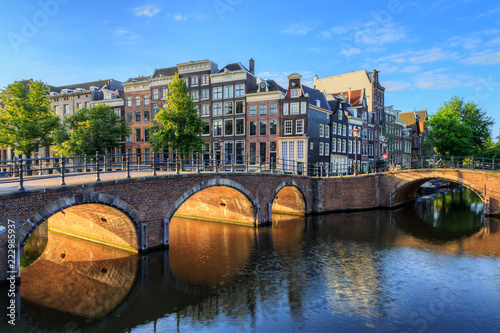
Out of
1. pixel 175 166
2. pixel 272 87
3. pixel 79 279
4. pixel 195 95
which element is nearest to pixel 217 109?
pixel 195 95

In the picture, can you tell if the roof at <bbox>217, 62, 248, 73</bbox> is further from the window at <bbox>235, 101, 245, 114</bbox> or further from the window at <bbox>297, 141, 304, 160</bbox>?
the window at <bbox>297, 141, 304, 160</bbox>

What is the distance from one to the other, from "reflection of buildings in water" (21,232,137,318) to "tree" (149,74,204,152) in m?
13.7

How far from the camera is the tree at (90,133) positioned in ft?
104

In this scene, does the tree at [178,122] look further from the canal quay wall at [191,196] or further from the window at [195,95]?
the window at [195,95]

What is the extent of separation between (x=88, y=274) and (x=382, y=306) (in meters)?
11.7

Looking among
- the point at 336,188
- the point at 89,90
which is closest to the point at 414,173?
the point at 336,188

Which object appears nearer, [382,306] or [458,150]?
[382,306]

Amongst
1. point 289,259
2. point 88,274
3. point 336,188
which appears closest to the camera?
point 88,274

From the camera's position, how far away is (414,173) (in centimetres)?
3055

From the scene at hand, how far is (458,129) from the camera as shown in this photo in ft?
144

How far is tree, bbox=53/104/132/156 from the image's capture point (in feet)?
104

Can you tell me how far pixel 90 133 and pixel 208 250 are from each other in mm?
21350

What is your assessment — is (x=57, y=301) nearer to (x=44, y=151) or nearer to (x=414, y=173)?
(x=414, y=173)

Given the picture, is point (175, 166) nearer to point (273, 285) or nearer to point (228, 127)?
point (273, 285)
